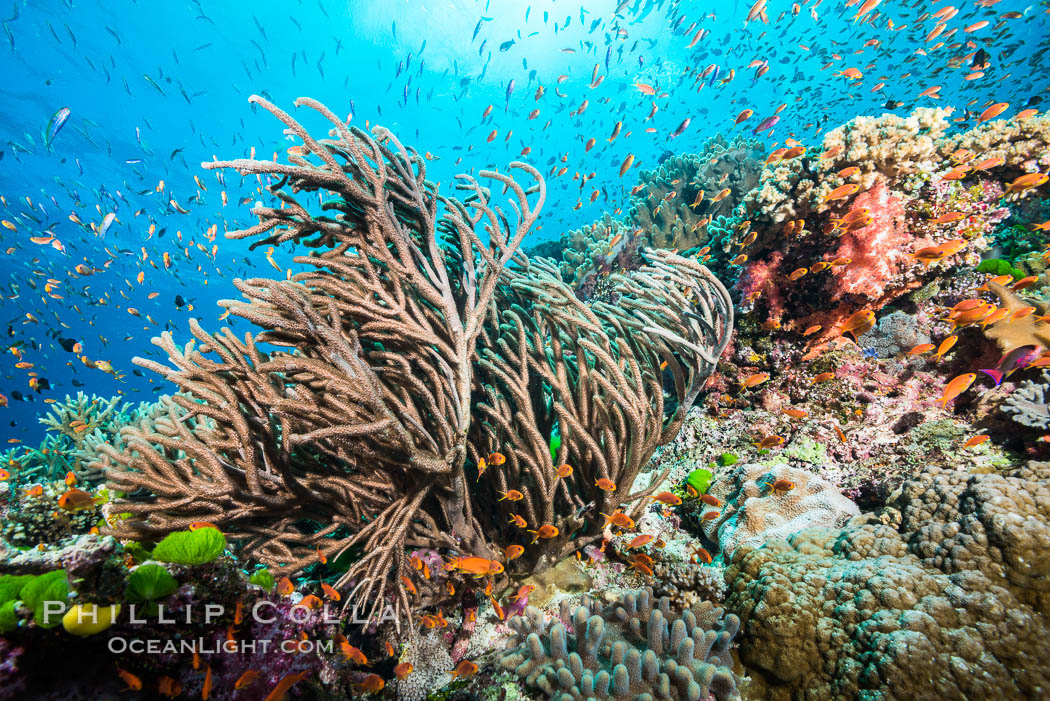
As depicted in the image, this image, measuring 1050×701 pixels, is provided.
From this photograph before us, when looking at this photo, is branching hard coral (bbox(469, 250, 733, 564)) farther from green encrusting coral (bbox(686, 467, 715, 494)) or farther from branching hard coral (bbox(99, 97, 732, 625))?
green encrusting coral (bbox(686, 467, 715, 494))

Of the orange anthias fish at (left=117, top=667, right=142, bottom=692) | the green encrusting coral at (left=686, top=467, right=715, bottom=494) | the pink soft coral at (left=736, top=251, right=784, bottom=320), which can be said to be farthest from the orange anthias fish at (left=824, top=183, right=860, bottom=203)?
the orange anthias fish at (left=117, top=667, right=142, bottom=692)

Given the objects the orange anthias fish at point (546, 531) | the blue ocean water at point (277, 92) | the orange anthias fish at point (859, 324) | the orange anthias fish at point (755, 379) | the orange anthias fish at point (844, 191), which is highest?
the blue ocean water at point (277, 92)

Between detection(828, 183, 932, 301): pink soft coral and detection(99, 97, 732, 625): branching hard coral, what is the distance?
257 centimetres

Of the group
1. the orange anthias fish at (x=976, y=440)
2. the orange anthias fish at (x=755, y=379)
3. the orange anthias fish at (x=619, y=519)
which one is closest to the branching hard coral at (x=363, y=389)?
the orange anthias fish at (x=619, y=519)

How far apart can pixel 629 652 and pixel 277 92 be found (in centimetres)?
5577

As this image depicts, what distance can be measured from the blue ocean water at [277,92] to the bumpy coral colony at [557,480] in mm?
7774

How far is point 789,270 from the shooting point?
16.0 feet

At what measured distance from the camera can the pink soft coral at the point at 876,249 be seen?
4.46 m

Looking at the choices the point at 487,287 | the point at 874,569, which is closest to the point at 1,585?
the point at 487,287

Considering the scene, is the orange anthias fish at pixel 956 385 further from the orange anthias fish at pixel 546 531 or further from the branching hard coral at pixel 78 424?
the branching hard coral at pixel 78 424

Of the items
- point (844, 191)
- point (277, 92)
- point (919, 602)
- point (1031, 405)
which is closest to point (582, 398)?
point (919, 602)

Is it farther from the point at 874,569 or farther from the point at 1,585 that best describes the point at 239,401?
the point at 874,569

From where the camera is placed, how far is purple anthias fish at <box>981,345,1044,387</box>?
342 centimetres

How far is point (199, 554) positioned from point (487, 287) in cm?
230
